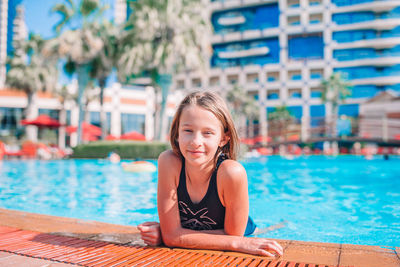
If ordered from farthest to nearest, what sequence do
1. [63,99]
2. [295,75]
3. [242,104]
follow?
1. [295,75]
2. [242,104]
3. [63,99]

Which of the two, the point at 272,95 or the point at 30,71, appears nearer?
the point at 30,71

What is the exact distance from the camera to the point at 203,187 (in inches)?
90.0

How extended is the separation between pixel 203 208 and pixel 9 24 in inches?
4372

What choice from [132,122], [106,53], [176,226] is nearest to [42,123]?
[106,53]

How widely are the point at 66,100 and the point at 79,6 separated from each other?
37.0ft

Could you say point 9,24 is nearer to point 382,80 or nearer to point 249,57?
point 249,57

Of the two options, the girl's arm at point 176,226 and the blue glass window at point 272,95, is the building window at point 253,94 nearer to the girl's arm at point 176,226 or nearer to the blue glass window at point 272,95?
the blue glass window at point 272,95

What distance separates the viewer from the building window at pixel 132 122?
34281mm

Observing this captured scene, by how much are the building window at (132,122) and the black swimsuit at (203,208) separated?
32698 mm

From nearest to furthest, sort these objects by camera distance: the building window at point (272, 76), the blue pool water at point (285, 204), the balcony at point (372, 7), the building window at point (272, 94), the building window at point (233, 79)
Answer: the blue pool water at point (285, 204), the balcony at point (372, 7), the building window at point (272, 94), the building window at point (272, 76), the building window at point (233, 79)

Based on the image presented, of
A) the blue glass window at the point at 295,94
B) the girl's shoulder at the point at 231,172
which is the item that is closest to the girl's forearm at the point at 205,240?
the girl's shoulder at the point at 231,172

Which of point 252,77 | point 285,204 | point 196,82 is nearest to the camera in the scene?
point 285,204

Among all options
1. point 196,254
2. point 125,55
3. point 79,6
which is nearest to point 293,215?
point 196,254

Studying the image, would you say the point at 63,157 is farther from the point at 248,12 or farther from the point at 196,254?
the point at 248,12
